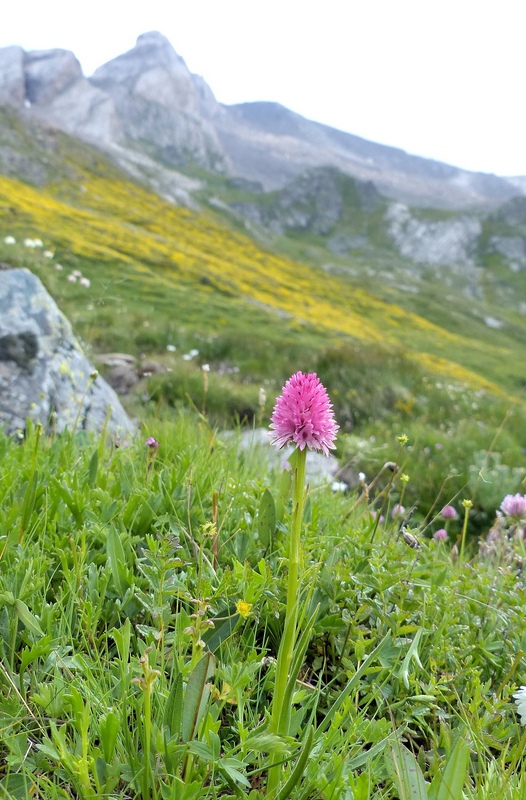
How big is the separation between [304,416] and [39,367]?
13.3ft

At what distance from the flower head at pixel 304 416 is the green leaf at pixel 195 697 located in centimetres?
57

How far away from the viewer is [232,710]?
170cm

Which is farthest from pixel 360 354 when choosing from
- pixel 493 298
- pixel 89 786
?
pixel 493 298

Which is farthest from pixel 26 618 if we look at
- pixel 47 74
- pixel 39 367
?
pixel 47 74

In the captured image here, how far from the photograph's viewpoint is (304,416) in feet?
4.57

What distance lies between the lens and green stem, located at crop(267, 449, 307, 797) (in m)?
1.27

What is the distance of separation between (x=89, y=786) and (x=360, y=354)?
44.2 ft

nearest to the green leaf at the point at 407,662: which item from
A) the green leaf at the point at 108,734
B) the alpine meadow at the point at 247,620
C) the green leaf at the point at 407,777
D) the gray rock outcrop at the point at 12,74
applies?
the alpine meadow at the point at 247,620

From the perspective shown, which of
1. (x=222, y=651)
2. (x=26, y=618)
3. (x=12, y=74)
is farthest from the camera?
(x=12, y=74)

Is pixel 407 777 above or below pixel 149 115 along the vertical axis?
below

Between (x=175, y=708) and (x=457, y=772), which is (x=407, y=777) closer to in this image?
(x=457, y=772)

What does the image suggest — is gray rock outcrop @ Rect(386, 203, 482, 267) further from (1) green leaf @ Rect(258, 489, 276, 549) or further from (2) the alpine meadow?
(1) green leaf @ Rect(258, 489, 276, 549)

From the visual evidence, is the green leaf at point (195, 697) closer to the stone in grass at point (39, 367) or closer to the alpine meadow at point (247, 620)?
the alpine meadow at point (247, 620)

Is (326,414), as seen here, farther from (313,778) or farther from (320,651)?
(320,651)
